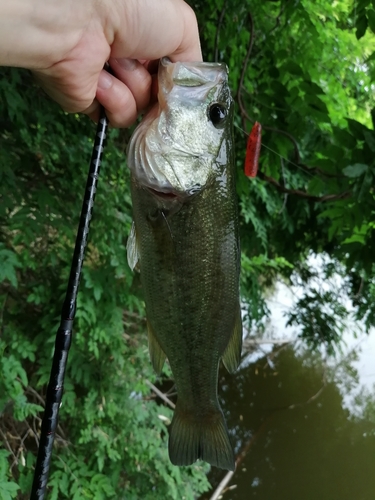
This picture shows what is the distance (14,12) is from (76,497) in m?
2.32

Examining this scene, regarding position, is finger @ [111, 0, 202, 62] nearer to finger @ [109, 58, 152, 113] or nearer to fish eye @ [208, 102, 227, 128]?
finger @ [109, 58, 152, 113]

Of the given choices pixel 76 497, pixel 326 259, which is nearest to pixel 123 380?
pixel 76 497

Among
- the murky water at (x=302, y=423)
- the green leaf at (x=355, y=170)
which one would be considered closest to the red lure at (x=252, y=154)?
the green leaf at (x=355, y=170)

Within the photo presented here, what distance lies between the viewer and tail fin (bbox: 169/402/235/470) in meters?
1.33

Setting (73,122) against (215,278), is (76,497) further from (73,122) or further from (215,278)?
(73,122)

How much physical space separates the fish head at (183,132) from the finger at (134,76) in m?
0.06

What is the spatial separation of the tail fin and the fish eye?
2.94 feet

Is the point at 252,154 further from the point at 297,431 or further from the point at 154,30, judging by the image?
the point at 297,431

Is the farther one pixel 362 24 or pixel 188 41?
pixel 362 24

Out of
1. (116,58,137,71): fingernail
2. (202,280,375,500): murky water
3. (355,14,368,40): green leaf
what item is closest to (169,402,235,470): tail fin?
(116,58,137,71): fingernail

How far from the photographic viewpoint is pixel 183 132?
1151mm

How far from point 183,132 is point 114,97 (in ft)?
0.67

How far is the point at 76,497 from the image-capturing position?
2.26 m

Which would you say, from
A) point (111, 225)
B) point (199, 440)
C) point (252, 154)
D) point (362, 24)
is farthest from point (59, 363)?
point (362, 24)
